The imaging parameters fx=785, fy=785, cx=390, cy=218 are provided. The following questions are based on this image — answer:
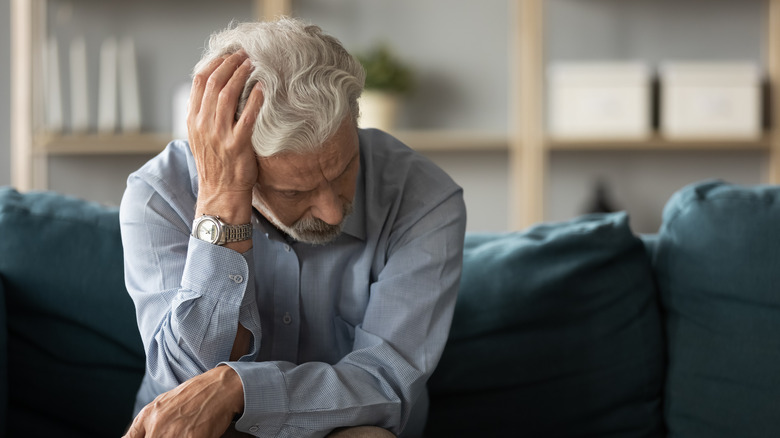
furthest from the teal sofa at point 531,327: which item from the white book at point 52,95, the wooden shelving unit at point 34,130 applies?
the white book at point 52,95

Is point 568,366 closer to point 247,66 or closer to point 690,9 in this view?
point 247,66

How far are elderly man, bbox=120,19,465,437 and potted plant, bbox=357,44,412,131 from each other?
1.82m

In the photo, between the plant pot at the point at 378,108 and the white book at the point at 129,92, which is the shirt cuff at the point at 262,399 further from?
the white book at the point at 129,92

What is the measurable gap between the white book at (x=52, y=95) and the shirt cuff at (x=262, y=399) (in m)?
2.33

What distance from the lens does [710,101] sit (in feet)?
9.94

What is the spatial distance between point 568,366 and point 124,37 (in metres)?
2.51

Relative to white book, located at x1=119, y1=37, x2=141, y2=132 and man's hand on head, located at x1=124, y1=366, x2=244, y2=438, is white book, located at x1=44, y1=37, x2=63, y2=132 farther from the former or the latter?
man's hand on head, located at x1=124, y1=366, x2=244, y2=438

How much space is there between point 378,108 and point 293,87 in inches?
80.2

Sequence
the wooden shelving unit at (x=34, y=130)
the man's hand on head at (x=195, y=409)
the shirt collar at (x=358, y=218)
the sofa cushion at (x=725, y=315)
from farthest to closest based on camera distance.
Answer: the wooden shelving unit at (x=34, y=130), the sofa cushion at (x=725, y=315), the shirt collar at (x=358, y=218), the man's hand on head at (x=195, y=409)

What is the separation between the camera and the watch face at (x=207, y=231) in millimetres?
1128

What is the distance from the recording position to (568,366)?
1.50m

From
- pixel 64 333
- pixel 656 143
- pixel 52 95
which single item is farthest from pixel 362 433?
pixel 52 95

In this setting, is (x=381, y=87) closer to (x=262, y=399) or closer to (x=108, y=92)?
(x=108, y=92)

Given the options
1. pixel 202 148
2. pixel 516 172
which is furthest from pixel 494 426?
pixel 516 172
